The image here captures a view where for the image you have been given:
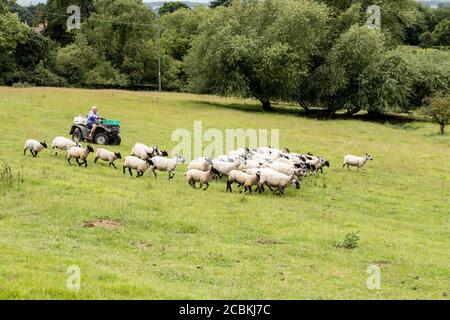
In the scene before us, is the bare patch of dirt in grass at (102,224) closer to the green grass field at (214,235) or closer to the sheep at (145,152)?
the green grass field at (214,235)

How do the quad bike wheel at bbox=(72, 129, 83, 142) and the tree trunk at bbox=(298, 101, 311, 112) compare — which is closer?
the quad bike wheel at bbox=(72, 129, 83, 142)

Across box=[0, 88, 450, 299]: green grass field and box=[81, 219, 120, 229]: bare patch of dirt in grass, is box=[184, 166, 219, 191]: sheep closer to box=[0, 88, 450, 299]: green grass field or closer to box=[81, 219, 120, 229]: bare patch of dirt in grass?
box=[0, 88, 450, 299]: green grass field

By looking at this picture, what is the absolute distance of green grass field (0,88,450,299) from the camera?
11680 mm

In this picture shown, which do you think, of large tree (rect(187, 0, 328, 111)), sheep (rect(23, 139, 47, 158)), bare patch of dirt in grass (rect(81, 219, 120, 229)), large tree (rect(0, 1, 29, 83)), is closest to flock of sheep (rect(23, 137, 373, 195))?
sheep (rect(23, 139, 47, 158))

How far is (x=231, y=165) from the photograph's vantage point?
24.1m

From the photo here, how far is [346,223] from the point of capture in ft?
63.3

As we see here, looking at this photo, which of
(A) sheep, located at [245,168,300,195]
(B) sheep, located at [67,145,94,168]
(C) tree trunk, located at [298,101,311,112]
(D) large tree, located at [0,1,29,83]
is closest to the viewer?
(A) sheep, located at [245,168,300,195]

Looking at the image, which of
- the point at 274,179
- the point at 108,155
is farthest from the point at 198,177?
the point at 108,155

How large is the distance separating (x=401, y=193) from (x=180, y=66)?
70.9 metres

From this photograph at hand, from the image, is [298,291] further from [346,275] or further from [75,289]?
[75,289]

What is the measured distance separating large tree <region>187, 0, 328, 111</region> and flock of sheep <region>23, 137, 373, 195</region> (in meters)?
33.1

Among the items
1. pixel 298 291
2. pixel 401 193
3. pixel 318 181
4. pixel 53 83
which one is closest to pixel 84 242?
pixel 298 291

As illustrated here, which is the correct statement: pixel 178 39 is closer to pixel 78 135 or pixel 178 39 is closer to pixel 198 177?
pixel 78 135

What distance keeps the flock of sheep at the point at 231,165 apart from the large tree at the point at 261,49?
1305 inches
